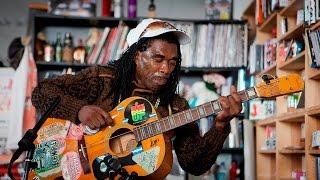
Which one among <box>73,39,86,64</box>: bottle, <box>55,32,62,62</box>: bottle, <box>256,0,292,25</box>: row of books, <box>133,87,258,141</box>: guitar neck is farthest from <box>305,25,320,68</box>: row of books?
<box>55,32,62,62</box>: bottle

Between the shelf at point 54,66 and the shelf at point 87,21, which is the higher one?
the shelf at point 87,21

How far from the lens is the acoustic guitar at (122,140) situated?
5.66 feet

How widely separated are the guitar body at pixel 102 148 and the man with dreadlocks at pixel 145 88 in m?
0.05

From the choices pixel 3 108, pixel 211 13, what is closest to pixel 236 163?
pixel 211 13

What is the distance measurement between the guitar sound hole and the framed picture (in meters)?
2.18

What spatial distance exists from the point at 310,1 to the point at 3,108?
2.34 m

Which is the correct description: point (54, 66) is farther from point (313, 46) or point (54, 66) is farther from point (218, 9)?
point (313, 46)

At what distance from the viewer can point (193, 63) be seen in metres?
3.62

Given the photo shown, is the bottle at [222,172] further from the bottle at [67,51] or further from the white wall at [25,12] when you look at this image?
the bottle at [67,51]

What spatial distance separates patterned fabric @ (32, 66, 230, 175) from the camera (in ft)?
6.32

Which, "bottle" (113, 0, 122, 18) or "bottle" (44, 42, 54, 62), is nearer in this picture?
"bottle" (44, 42, 54, 62)

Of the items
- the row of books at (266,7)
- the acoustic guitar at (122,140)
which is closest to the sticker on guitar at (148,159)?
the acoustic guitar at (122,140)

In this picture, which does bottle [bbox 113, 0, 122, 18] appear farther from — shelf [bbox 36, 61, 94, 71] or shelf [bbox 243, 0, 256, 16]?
shelf [bbox 243, 0, 256, 16]

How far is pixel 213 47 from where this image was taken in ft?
11.9
